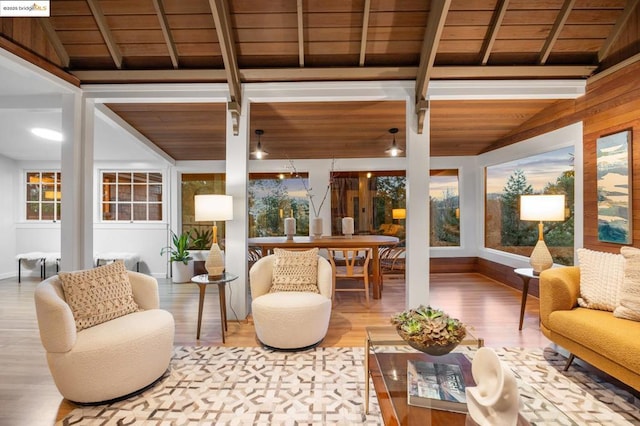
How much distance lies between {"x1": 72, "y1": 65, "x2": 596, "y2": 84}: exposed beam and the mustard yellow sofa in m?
2.19

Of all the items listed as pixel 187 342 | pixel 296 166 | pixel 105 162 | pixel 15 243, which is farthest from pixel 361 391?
pixel 15 243

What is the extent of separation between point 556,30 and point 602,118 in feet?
3.56

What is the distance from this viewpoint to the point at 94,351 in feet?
6.01

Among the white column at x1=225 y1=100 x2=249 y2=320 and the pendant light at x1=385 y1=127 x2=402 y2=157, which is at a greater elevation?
the pendant light at x1=385 y1=127 x2=402 y2=157

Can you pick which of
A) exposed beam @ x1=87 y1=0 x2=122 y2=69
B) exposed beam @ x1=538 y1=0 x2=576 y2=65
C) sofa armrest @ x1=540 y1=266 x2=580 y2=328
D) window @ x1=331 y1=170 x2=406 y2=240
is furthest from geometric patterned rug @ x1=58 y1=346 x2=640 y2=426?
window @ x1=331 y1=170 x2=406 y2=240

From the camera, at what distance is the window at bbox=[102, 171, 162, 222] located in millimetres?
→ 5602

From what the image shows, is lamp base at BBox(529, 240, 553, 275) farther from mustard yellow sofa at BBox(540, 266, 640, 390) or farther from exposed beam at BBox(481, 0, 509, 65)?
exposed beam at BBox(481, 0, 509, 65)

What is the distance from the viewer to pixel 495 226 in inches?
209

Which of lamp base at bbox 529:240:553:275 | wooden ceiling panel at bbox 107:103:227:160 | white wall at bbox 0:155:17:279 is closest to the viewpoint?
lamp base at bbox 529:240:553:275

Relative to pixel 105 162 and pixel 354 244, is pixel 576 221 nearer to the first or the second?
pixel 354 244

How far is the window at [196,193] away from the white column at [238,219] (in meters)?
2.40

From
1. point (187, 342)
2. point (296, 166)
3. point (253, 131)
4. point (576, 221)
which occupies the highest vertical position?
point (253, 131)

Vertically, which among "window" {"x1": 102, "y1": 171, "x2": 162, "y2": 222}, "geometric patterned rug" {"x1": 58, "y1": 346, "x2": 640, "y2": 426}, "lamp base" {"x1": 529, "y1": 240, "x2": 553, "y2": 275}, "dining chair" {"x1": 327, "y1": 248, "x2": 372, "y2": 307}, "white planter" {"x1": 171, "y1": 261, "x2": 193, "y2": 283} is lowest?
"geometric patterned rug" {"x1": 58, "y1": 346, "x2": 640, "y2": 426}

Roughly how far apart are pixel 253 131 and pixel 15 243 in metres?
5.16
